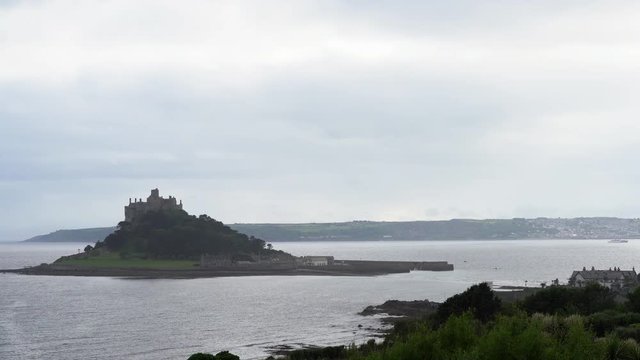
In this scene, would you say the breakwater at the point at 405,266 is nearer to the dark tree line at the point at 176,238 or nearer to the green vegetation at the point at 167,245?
the green vegetation at the point at 167,245

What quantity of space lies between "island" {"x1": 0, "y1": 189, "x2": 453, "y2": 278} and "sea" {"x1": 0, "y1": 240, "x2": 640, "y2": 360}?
16.0 metres

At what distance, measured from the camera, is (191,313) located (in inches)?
3270

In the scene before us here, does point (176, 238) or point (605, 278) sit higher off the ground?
point (176, 238)

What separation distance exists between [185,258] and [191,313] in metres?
95.7

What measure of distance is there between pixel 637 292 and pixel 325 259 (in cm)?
13451

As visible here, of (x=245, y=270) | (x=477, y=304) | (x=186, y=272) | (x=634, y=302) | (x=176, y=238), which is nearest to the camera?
(x=634, y=302)

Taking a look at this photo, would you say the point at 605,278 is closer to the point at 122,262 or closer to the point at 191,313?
the point at 191,313

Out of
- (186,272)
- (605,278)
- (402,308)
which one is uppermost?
(186,272)

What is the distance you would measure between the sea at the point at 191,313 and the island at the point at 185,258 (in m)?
16.0

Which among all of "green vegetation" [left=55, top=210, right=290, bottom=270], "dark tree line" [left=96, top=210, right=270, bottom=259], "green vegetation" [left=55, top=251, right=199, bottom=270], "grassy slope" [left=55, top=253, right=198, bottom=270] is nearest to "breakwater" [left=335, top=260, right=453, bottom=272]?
"green vegetation" [left=55, top=210, right=290, bottom=270]

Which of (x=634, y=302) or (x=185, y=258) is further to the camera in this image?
(x=185, y=258)

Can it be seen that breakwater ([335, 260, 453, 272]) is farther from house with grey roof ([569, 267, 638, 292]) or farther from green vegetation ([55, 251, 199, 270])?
house with grey roof ([569, 267, 638, 292])

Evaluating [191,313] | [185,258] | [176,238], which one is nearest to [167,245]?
[176,238]

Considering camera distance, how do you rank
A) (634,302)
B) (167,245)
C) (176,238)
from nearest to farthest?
(634,302) < (167,245) < (176,238)
